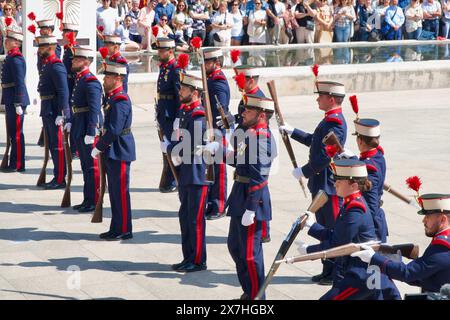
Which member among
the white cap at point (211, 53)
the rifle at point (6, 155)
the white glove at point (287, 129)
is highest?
the white cap at point (211, 53)

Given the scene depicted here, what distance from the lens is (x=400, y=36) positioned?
24391 millimetres

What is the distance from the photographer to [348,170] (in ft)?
23.5

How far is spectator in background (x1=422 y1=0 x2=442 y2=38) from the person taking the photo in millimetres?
24734

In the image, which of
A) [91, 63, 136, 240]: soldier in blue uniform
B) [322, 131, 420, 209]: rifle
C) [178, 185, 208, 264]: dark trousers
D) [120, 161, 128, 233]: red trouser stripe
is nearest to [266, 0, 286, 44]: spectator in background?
Answer: [91, 63, 136, 240]: soldier in blue uniform

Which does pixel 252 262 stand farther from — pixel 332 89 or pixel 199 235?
pixel 332 89

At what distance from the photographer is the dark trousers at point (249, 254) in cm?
809

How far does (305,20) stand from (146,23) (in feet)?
13.9

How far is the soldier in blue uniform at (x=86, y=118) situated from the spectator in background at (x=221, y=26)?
10.6 metres

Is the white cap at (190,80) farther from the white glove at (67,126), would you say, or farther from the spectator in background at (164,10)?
the spectator in background at (164,10)

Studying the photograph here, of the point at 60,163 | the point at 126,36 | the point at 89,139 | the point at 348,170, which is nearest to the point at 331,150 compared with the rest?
the point at 348,170

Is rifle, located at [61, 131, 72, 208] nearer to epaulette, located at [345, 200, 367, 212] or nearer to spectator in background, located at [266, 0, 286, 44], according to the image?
epaulette, located at [345, 200, 367, 212]

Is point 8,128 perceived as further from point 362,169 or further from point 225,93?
point 362,169

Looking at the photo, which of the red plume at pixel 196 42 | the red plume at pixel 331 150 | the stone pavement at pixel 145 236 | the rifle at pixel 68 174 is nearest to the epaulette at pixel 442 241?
the red plume at pixel 331 150

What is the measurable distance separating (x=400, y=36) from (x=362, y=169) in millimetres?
17750
